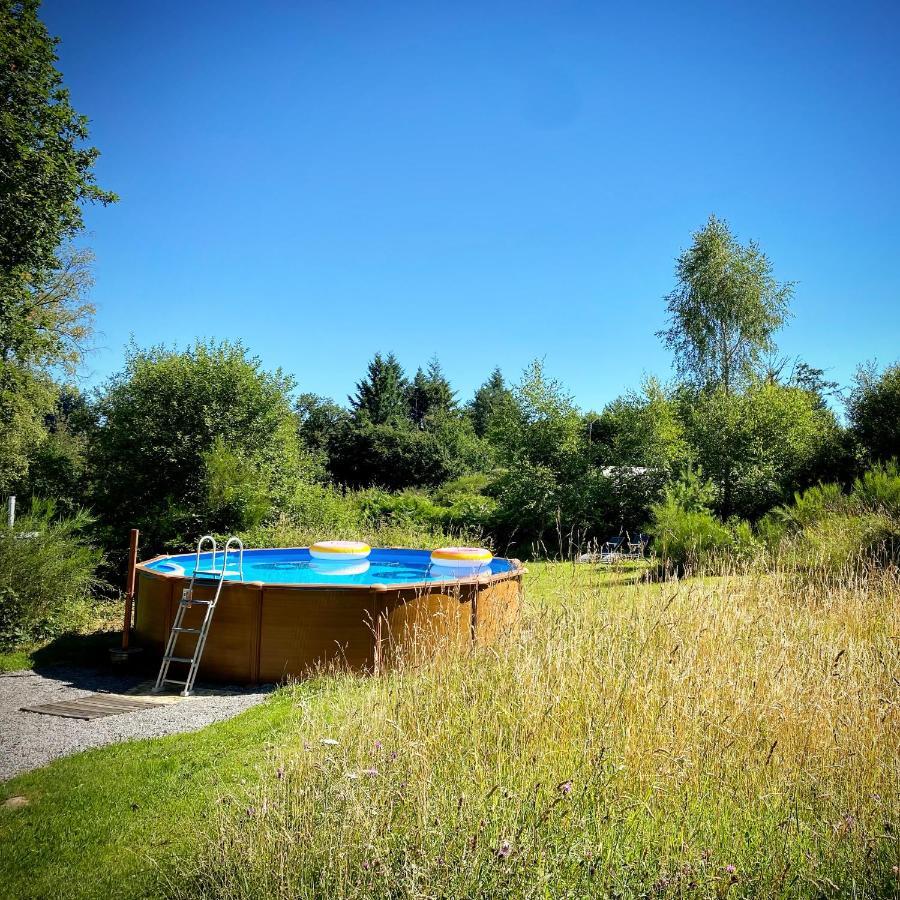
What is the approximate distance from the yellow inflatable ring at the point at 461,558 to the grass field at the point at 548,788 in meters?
5.43

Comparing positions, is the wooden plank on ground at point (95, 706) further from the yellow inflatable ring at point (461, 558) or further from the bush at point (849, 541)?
the bush at point (849, 541)

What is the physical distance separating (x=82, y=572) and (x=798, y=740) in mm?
8210

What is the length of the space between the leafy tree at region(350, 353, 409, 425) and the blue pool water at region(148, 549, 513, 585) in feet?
90.0

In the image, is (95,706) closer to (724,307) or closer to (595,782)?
(595,782)

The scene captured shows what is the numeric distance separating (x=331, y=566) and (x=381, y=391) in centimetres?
2998

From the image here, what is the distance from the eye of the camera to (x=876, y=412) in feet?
49.5

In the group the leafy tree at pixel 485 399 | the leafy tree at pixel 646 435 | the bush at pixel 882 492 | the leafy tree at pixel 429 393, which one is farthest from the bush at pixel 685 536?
the leafy tree at pixel 485 399

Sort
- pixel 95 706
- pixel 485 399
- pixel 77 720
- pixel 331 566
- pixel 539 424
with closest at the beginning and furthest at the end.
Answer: pixel 77 720
pixel 95 706
pixel 331 566
pixel 539 424
pixel 485 399

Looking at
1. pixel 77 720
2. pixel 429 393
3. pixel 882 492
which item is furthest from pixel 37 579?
pixel 429 393

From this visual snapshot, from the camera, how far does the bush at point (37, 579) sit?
734 centimetres

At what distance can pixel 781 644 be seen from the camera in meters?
3.93

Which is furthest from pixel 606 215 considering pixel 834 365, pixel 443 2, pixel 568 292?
pixel 834 365

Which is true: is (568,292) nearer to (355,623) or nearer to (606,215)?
(606,215)

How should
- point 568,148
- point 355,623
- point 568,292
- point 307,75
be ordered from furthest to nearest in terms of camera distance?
point 568,292 < point 568,148 < point 307,75 < point 355,623
